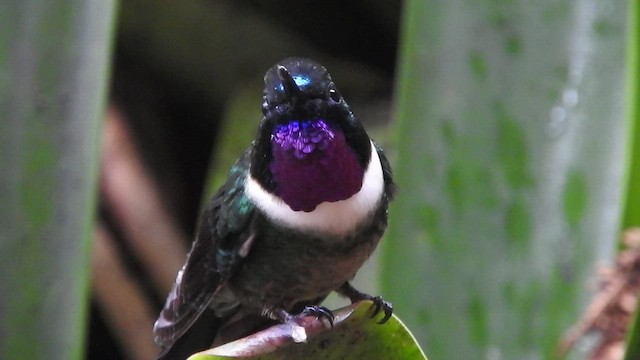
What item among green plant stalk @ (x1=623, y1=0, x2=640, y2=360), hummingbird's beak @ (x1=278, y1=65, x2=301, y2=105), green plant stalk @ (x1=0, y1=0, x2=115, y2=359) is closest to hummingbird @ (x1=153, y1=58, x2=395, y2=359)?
hummingbird's beak @ (x1=278, y1=65, x2=301, y2=105)

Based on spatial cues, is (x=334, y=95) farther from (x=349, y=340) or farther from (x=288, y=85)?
(x=349, y=340)

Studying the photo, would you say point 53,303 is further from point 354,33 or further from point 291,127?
point 354,33

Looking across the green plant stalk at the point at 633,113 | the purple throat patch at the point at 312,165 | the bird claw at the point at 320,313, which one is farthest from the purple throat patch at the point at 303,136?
the green plant stalk at the point at 633,113

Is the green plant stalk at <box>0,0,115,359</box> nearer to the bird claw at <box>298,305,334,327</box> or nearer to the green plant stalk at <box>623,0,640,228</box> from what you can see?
the bird claw at <box>298,305,334,327</box>

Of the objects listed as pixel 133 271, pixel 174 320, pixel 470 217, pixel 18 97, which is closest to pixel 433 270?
pixel 470 217

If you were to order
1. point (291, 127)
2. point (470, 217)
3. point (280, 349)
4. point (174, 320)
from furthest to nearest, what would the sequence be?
point (470, 217), point (174, 320), point (291, 127), point (280, 349)

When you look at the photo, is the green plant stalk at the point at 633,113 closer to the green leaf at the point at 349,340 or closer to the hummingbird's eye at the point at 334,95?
the hummingbird's eye at the point at 334,95

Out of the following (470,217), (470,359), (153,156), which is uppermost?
(470,217)
